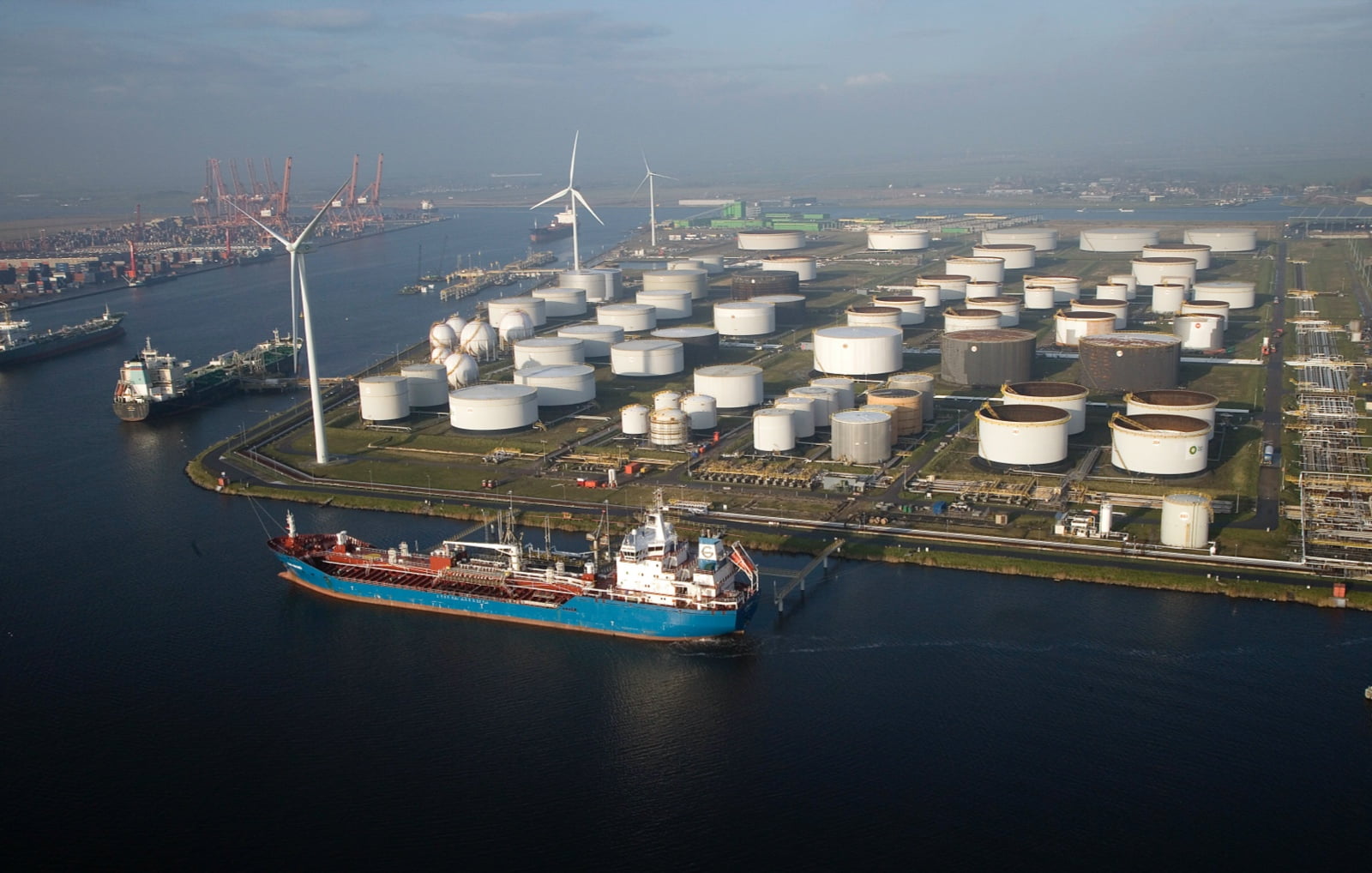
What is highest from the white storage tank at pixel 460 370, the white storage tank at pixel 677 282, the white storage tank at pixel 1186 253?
the white storage tank at pixel 1186 253

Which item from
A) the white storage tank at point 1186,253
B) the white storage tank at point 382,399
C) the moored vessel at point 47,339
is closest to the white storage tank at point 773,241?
the white storage tank at point 1186,253

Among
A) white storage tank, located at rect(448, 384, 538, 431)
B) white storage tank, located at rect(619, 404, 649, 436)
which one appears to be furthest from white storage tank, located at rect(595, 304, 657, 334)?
white storage tank, located at rect(619, 404, 649, 436)

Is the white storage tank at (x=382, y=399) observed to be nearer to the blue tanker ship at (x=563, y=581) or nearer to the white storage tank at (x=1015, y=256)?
the blue tanker ship at (x=563, y=581)

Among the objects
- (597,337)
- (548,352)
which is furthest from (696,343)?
(548,352)

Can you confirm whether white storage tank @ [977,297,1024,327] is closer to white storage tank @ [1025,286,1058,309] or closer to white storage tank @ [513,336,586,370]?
white storage tank @ [1025,286,1058,309]

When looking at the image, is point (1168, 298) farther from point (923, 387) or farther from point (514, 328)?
point (514, 328)
